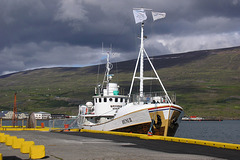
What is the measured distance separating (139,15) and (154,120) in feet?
47.8

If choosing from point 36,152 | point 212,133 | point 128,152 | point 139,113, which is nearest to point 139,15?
point 139,113

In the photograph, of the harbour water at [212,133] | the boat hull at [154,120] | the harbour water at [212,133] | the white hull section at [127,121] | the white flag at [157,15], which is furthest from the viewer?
the harbour water at [212,133]

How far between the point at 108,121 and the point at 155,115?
360 inches

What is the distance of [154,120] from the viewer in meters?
36.6

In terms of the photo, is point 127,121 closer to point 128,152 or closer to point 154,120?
point 154,120

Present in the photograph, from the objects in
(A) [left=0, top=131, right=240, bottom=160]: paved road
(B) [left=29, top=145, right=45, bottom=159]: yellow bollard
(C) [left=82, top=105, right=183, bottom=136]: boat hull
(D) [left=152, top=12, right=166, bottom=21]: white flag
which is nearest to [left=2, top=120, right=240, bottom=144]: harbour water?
(C) [left=82, top=105, right=183, bottom=136]: boat hull

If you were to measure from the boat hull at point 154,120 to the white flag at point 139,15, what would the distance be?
12838 millimetres

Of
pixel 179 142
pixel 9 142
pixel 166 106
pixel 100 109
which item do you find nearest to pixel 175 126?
pixel 166 106

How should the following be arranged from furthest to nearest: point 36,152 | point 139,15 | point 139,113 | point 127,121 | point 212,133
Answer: point 212,133
point 139,15
point 127,121
point 139,113
point 36,152

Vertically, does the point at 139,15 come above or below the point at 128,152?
above

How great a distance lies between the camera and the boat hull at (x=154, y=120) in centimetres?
3634

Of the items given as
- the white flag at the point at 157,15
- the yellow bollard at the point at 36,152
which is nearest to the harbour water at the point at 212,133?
the white flag at the point at 157,15

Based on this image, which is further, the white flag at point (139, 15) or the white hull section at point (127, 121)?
the white flag at point (139, 15)

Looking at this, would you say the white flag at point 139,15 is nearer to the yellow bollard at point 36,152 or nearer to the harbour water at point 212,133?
the harbour water at point 212,133
